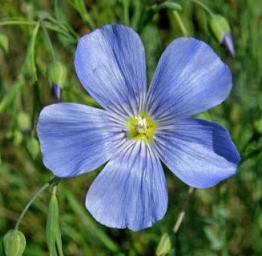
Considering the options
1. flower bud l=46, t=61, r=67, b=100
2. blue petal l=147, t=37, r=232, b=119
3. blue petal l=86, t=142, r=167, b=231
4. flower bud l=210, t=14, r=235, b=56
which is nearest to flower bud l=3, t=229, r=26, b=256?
blue petal l=86, t=142, r=167, b=231

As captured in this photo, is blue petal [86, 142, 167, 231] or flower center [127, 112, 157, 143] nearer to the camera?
blue petal [86, 142, 167, 231]

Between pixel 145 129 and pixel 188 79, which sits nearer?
pixel 188 79

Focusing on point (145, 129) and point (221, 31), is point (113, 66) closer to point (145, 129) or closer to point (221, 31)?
point (145, 129)

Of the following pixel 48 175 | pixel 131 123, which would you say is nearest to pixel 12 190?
pixel 48 175

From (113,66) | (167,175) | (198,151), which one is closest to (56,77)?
(113,66)

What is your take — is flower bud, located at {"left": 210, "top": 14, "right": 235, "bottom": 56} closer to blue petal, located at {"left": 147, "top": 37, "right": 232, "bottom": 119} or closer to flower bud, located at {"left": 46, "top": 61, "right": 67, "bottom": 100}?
blue petal, located at {"left": 147, "top": 37, "right": 232, "bottom": 119}

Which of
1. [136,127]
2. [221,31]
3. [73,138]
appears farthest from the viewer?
[221,31]

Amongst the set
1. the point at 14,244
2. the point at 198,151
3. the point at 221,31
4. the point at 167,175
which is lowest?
the point at 167,175

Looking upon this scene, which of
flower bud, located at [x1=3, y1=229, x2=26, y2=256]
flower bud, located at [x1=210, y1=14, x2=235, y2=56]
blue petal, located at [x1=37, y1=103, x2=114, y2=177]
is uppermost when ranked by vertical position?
flower bud, located at [x1=210, y1=14, x2=235, y2=56]
